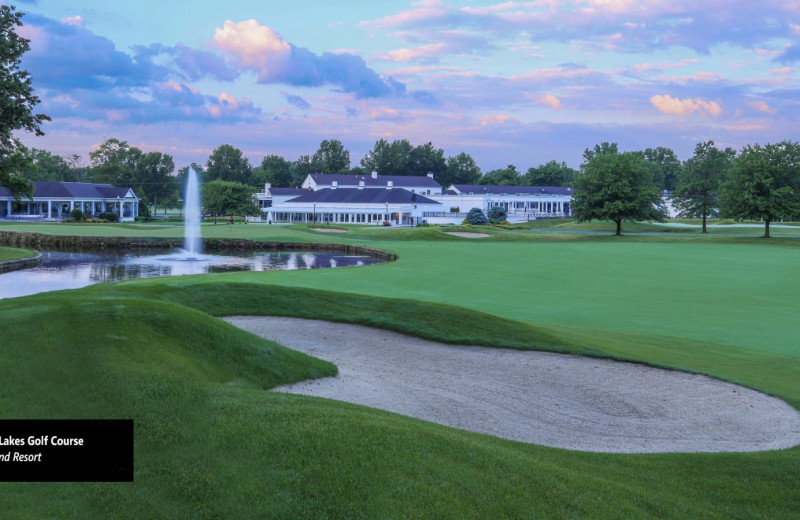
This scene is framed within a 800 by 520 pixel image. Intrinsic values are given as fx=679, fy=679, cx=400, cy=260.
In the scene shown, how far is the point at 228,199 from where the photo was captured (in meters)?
104

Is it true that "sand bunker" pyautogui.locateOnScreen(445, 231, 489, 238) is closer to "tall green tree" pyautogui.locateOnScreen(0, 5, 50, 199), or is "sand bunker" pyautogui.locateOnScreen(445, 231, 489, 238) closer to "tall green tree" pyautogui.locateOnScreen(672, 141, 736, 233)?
"tall green tree" pyautogui.locateOnScreen(672, 141, 736, 233)

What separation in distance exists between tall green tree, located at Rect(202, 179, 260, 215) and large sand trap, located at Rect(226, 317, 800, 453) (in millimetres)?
91097

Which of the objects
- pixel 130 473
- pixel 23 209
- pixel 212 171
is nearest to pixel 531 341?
pixel 130 473

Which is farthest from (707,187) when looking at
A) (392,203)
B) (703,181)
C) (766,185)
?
(392,203)

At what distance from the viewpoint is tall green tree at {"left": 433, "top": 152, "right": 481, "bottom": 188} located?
189 metres

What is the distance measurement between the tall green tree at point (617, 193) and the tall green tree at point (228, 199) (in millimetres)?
50327

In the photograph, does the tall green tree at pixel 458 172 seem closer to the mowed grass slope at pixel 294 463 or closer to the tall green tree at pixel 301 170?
the tall green tree at pixel 301 170

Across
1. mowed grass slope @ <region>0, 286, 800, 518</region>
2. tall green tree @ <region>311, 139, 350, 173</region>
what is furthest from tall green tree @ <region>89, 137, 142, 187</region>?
mowed grass slope @ <region>0, 286, 800, 518</region>

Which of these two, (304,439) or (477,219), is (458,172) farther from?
(304,439)

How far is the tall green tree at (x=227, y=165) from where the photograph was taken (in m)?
168

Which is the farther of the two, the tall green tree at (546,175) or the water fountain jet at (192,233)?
the tall green tree at (546,175)

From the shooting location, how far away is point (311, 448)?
282 inches

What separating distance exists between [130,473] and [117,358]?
340 cm

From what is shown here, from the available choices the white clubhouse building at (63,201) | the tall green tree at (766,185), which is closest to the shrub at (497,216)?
the tall green tree at (766,185)
